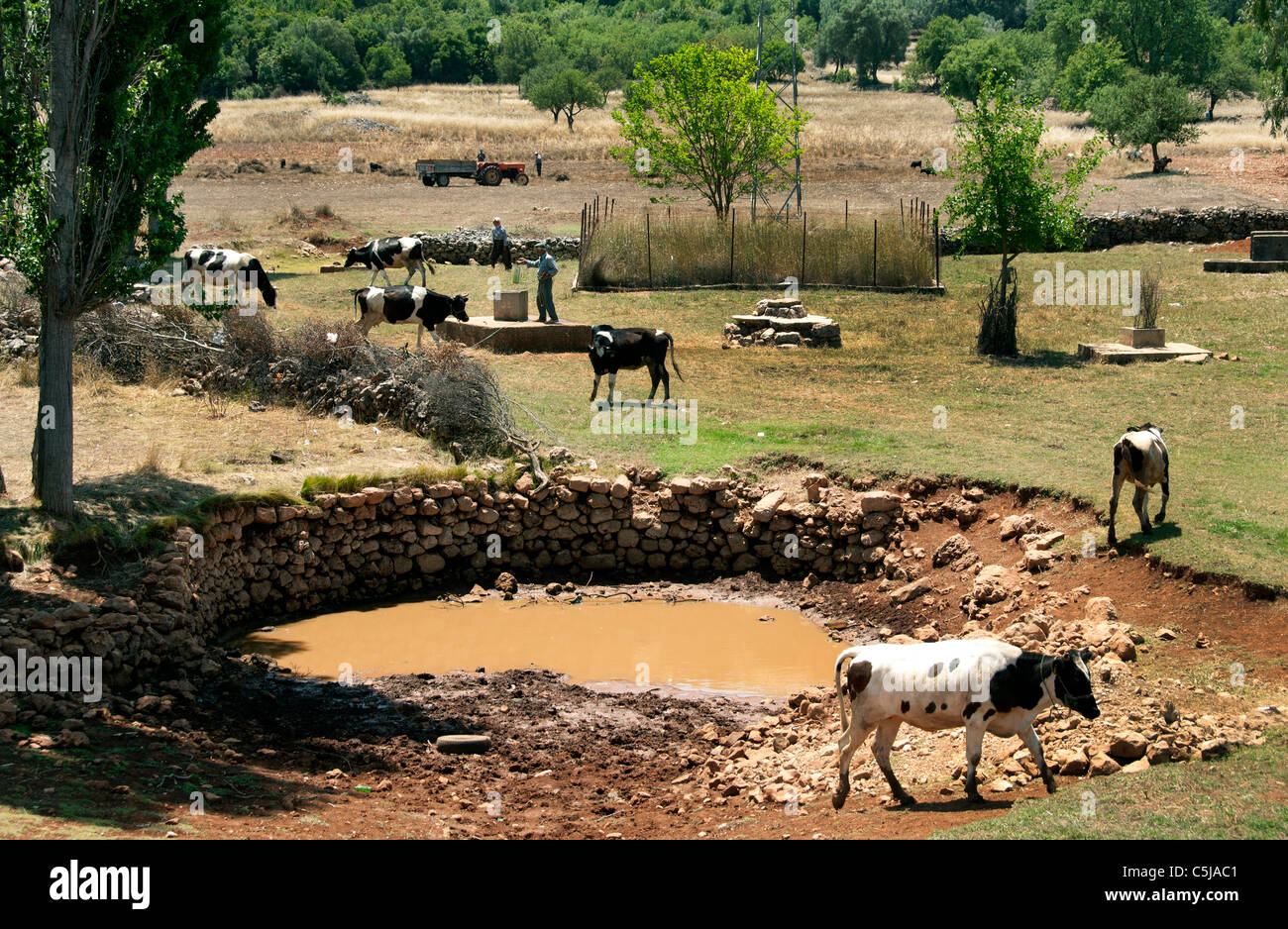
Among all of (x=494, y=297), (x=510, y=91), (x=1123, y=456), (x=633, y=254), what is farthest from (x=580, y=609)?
(x=510, y=91)

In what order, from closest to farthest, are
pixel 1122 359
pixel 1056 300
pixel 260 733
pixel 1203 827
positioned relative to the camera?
pixel 1203 827 → pixel 260 733 → pixel 1122 359 → pixel 1056 300

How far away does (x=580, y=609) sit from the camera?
14414 millimetres

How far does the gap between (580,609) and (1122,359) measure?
12521 millimetres

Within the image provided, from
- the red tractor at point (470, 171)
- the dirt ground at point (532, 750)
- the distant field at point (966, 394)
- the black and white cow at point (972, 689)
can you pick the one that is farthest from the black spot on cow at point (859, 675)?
the red tractor at point (470, 171)

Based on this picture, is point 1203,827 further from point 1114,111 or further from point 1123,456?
point 1114,111

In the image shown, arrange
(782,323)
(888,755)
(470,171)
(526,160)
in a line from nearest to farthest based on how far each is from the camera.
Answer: (888,755) → (782,323) → (470,171) → (526,160)

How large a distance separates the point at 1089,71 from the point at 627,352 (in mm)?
65044

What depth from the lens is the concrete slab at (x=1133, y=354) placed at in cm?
2202

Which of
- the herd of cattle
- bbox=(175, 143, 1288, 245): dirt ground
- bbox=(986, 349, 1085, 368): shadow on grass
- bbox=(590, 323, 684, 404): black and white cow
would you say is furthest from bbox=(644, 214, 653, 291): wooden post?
the herd of cattle

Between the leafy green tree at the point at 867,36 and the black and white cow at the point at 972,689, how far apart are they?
344ft

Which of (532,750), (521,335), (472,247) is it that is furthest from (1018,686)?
(472,247)

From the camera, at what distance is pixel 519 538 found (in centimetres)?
1525

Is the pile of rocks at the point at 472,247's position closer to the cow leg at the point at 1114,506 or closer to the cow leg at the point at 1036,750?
the cow leg at the point at 1114,506

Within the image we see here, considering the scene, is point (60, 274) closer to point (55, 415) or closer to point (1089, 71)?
point (55, 415)
